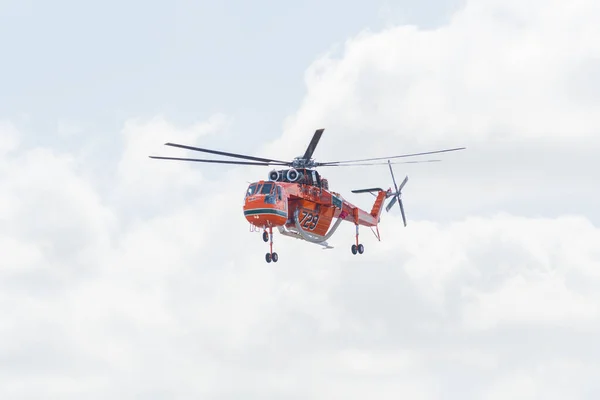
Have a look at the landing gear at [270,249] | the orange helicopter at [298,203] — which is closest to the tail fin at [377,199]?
the orange helicopter at [298,203]

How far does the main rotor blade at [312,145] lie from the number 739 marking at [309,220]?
506cm

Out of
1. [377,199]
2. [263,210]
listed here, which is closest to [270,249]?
[263,210]

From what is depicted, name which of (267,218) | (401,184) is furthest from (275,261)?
(401,184)

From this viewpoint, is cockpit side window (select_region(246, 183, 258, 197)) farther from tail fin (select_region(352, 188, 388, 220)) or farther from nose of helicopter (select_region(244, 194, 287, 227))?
tail fin (select_region(352, 188, 388, 220))

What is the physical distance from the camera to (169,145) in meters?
92.3

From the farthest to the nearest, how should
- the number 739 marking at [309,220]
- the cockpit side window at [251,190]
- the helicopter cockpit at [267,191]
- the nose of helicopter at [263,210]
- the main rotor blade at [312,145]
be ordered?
the number 739 marking at [309,220] < the main rotor blade at [312,145] < the cockpit side window at [251,190] < the helicopter cockpit at [267,191] < the nose of helicopter at [263,210]

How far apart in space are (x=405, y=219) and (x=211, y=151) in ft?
94.1

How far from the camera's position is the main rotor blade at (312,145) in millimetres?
100581

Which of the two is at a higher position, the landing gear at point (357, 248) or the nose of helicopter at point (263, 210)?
the landing gear at point (357, 248)

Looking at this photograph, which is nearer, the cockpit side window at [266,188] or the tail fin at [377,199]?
the cockpit side window at [266,188]

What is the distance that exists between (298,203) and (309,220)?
8.26ft

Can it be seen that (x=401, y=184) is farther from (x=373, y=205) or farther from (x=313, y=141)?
(x=313, y=141)

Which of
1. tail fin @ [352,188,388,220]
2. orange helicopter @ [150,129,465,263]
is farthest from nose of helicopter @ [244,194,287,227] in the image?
tail fin @ [352,188,388,220]

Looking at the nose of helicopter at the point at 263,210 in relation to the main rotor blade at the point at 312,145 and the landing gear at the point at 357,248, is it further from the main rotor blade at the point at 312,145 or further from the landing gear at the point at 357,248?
the landing gear at the point at 357,248
